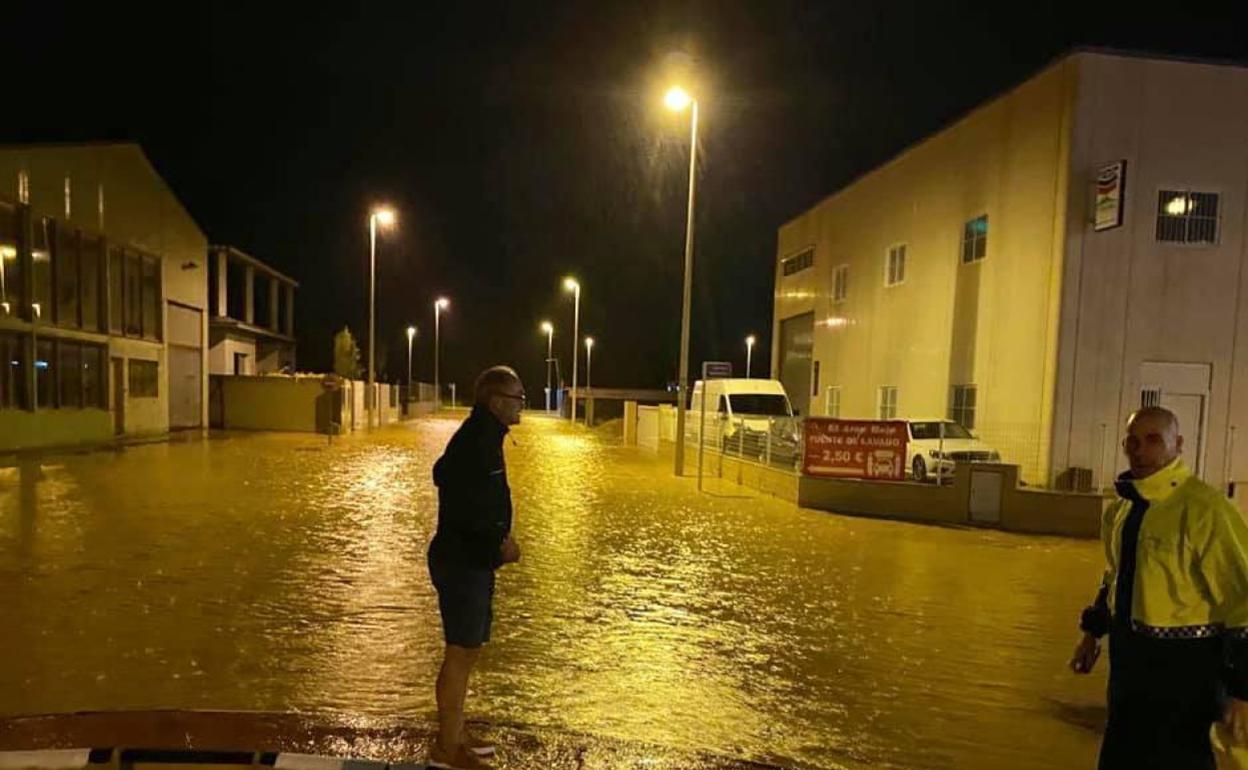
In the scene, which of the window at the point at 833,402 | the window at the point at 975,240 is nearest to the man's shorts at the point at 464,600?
the window at the point at 975,240

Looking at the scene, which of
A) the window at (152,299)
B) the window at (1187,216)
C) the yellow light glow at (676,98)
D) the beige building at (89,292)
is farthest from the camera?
the window at (152,299)

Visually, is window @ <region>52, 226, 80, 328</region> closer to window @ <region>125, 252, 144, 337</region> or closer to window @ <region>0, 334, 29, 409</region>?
window @ <region>0, 334, 29, 409</region>

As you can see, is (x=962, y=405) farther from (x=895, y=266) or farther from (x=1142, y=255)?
(x=895, y=266)

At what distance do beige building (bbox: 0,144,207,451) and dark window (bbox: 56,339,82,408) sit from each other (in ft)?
0.09

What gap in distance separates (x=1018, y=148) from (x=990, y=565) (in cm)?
1031

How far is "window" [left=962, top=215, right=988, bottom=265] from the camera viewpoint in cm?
1756

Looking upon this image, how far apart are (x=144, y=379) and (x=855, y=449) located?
76.9 ft

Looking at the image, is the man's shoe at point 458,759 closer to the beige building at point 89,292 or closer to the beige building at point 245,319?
the beige building at point 89,292

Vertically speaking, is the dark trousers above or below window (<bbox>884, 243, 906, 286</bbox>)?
below

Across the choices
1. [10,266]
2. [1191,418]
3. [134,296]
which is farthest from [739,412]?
[134,296]

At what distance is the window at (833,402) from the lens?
25278mm

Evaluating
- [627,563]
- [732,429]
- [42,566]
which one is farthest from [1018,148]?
[42,566]

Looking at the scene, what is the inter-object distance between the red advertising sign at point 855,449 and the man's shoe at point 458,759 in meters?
10.3

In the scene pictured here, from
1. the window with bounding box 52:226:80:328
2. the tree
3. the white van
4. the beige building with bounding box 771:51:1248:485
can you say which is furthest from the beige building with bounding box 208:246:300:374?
the beige building with bounding box 771:51:1248:485
